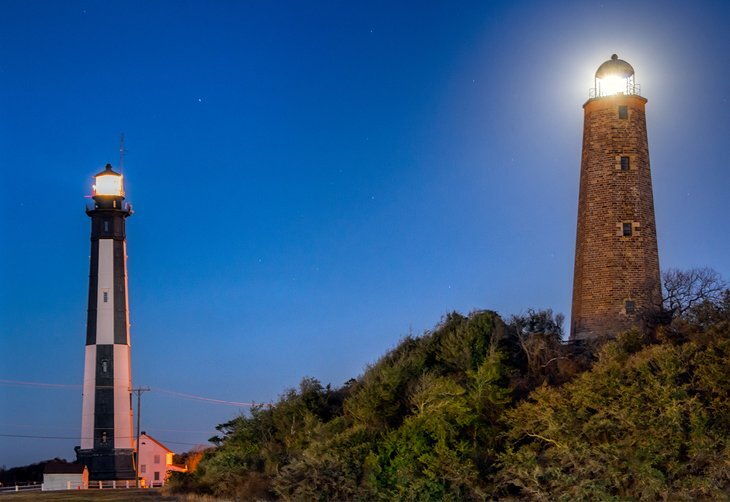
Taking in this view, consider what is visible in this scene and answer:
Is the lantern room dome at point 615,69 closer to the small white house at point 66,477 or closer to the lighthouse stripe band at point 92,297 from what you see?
the lighthouse stripe band at point 92,297

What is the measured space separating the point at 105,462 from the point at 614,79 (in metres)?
31.2

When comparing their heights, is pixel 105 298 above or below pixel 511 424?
above

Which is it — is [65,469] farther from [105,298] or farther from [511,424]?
[511,424]

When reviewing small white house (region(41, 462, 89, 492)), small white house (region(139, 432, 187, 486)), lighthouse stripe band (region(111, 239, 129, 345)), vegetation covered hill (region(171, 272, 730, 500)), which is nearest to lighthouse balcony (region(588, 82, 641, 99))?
vegetation covered hill (region(171, 272, 730, 500))

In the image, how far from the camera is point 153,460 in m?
58.3

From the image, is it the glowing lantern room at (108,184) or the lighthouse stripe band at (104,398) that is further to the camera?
the glowing lantern room at (108,184)

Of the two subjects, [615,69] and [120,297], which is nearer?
[615,69]

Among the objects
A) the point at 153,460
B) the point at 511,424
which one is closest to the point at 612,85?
the point at 511,424

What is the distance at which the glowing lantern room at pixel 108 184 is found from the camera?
2030 inches

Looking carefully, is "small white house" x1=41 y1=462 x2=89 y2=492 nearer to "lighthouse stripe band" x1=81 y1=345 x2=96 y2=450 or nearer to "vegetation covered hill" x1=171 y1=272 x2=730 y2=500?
"lighthouse stripe band" x1=81 y1=345 x2=96 y2=450

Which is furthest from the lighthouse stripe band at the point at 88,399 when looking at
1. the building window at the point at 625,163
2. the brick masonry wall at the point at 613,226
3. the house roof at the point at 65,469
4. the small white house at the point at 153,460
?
the building window at the point at 625,163

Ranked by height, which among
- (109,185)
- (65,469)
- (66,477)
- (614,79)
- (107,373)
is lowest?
(66,477)

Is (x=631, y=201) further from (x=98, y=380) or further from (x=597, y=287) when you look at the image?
(x=98, y=380)

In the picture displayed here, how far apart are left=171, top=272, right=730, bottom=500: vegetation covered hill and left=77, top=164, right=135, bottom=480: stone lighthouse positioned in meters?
14.9
